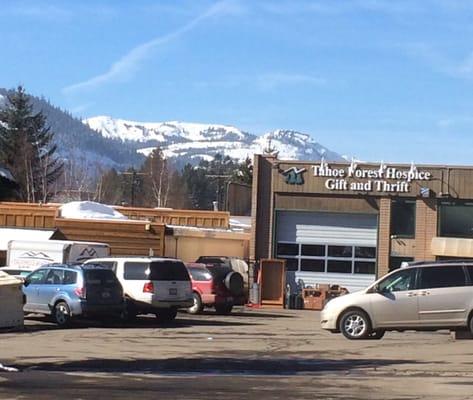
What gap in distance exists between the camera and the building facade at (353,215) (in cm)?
4156

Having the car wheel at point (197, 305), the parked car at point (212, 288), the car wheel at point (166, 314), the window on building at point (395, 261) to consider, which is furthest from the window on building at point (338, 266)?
the car wheel at point (166, 314)

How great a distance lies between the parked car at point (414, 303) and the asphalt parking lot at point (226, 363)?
0.44 meters

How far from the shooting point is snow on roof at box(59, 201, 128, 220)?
45.0 m

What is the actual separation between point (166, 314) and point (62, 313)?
3.41m

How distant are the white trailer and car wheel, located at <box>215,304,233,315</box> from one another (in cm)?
489

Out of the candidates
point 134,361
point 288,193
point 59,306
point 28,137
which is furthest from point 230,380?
point 28,137

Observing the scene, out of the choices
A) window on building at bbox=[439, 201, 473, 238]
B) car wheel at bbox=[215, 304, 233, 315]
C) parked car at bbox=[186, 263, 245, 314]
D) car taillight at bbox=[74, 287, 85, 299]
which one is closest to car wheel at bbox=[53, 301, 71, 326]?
car taillight at bbox=[74, 287, 85, 299]

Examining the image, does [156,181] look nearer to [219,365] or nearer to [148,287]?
[148,287]

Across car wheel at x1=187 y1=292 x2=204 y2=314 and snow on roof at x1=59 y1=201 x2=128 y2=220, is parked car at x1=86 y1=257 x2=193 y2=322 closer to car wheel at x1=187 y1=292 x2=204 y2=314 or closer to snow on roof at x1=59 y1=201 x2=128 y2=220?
car wheel at x1=187 y1=292 x2=204 y2=314

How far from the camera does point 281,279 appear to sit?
1592 inches

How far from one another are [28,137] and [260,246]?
50853 mm

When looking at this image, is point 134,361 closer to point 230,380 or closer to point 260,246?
point 230,380

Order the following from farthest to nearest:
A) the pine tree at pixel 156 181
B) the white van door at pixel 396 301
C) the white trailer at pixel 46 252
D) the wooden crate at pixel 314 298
Answer: 1. the pine tree at pixel 156 181
2. the wooden crate at pixel 314 298
3. the white trailer at pixel 46 252
4. the white van door at pixel 396 301

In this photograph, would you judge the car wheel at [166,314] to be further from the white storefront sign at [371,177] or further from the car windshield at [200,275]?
the white storefront sign at [371,177]
